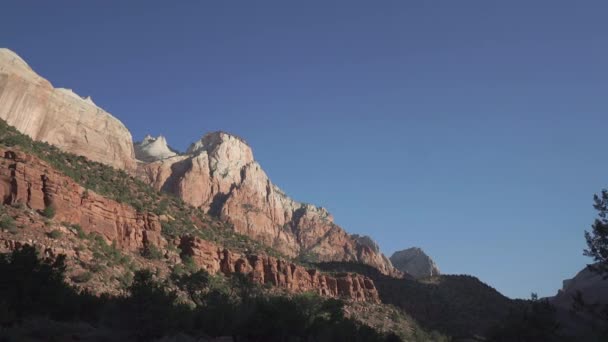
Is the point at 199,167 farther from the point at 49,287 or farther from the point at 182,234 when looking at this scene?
the point at 49,287

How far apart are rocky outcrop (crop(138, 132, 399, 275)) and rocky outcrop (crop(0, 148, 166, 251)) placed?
183 feet

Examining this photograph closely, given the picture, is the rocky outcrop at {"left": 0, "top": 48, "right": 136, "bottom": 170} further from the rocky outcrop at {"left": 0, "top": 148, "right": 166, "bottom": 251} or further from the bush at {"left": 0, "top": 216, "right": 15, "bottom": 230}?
the bush at {"left": 0, "top": 216, "right": 15, "bottom": 230}

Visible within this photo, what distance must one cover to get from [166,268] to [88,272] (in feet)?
42.6

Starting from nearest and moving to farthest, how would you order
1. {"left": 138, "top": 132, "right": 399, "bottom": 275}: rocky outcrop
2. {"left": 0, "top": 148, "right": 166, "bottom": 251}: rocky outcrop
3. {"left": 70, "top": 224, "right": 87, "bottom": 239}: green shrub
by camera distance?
{"left": 0, "top": 148, "right": 166, "bottom": 251}: rocky outcrop, {"left": 70, "top": 224, "right": 87, "bottom": 239}: green shrub, {"left": 138, "top": 132, "right": 399, "bottom": 275}: rocky outcrop

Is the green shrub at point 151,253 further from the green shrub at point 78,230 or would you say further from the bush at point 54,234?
the bush at point 54,234

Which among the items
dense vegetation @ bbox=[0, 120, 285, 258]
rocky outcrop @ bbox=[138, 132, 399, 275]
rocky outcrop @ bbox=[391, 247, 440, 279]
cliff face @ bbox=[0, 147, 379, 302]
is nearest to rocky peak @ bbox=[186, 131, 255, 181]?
rocky outcrop @ bbox=[138, 132, 399, 275]

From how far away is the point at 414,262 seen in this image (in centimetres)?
18375

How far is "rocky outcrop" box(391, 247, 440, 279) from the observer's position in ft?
574

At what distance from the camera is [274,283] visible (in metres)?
62.4

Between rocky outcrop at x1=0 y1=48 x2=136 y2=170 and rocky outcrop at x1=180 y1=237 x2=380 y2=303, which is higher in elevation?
rocky outcrop at x1=0 y1=48 x2=136 y2=170

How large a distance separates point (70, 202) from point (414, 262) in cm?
15534

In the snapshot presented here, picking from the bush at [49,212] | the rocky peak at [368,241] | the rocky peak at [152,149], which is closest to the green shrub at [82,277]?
the bush at [49,212]

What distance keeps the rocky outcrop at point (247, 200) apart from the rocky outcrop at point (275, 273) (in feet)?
157

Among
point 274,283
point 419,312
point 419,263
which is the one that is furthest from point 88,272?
point 419,263
